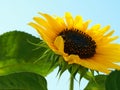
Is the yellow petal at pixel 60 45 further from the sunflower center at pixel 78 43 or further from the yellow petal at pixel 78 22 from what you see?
the yellow petal at pixel 78 22

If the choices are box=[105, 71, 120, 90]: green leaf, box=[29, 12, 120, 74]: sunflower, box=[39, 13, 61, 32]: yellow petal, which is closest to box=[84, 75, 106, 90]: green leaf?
box=[29, 12, 120, 74]: sunflower

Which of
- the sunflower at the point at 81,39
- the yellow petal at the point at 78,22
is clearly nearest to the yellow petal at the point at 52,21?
the sunflower at the point at 81,39

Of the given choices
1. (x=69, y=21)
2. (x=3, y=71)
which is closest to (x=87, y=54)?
(x=69, y=21)

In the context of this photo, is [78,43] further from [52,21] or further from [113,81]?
[113,81]

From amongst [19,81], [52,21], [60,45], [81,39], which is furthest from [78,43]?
[19,81]

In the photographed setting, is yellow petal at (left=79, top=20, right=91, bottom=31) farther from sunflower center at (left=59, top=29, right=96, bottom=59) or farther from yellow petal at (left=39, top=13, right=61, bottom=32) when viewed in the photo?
yellow petal at (left=39, top=13, right=61, bottom=32)
